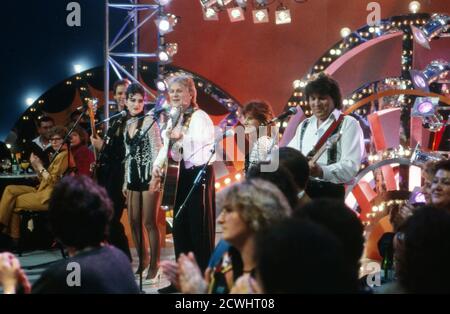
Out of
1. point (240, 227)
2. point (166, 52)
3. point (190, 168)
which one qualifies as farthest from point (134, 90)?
point (240, 227)

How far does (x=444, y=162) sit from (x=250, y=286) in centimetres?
197

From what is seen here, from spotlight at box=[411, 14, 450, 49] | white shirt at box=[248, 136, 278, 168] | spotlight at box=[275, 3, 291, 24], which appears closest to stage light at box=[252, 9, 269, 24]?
spotlight at box=[275, 3, 291, 24]

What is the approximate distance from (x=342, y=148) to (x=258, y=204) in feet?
6.47

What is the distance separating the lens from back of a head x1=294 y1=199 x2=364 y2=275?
2.39 m

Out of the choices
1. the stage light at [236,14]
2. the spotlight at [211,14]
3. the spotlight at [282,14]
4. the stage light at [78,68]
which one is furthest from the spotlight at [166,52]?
the stage light at [78,68]

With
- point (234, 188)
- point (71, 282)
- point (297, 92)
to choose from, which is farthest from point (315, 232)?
point (297, 92)

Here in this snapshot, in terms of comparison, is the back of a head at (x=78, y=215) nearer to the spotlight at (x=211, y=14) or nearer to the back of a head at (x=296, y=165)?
the back of a head at (x=296, y=165)

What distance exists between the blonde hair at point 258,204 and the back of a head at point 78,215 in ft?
1.60

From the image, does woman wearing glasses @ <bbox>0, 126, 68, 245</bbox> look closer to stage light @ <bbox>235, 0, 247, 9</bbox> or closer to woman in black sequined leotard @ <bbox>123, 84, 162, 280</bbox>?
woman in black sequined leotard @ <bbox>123, 84, 162, 280</bbox>

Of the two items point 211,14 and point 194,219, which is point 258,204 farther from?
point 211,14

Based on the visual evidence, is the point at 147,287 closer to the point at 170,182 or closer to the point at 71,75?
the point at 170,182

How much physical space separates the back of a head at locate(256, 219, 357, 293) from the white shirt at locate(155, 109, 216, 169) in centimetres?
330

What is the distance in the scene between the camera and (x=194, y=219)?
5.08 meters

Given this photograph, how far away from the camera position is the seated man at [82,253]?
2.40 metres
